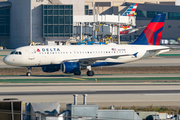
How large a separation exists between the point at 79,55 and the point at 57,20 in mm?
54013

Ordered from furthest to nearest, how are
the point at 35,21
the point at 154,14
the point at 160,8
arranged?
the point at 160,8
the point at 154,14
the point at 35,21

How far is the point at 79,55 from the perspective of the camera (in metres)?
43.7

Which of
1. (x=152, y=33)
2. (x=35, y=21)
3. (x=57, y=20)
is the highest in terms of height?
(x=57, y=20)

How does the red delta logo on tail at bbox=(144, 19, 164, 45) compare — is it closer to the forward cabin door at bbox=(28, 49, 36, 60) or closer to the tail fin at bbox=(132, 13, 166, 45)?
the tail fin at bbox=(132, 13, 166, 45)

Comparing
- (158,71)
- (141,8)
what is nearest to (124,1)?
(141,8)

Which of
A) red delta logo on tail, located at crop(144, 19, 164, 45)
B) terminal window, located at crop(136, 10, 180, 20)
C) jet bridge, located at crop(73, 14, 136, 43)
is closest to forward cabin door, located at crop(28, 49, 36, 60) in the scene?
red delta logo on tail, located at crop(144, 19, 164, 45)

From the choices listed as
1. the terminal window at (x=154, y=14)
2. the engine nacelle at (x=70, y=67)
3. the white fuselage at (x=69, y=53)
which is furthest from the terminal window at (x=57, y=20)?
the terminal window at (x=154, y=14)

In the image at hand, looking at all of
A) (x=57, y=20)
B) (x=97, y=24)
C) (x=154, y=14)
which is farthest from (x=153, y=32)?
(x=154, y=14)

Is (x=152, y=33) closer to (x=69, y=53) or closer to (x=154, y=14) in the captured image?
(x=69, y=53)

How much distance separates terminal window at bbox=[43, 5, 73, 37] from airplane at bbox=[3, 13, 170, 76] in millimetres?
51392

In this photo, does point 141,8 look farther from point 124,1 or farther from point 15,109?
point 15,109

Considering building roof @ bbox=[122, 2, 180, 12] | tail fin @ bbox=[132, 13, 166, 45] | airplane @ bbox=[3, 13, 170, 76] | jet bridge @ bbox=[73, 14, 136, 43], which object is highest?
building roof @ bbox=[122, 2, 180, 12]

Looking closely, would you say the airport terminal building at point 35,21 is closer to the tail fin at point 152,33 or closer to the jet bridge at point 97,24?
the jet bridge at point 97,24

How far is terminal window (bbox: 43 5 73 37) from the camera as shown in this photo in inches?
3762
